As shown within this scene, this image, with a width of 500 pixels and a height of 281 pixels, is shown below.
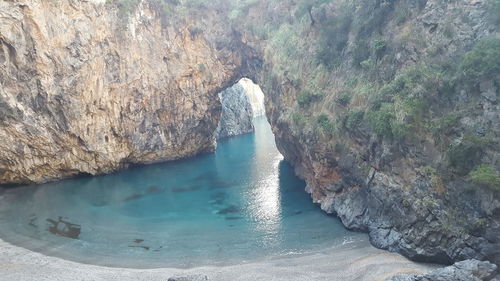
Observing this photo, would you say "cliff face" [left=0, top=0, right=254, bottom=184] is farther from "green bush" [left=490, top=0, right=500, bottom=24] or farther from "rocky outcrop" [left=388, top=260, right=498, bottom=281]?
"rocky outcrop" [left=388, top=260, right=498, bottom=281]

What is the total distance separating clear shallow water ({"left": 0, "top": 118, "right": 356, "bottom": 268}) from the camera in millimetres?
24953

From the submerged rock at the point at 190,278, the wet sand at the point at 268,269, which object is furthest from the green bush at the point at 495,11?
the submerged rock at the point at 190,278

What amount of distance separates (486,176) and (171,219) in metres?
22.9

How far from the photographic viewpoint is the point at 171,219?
31344mm

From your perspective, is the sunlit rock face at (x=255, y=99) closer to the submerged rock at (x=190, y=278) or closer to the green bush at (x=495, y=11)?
the green bush at (x=495, y=11)

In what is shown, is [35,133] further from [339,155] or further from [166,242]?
[339,155]

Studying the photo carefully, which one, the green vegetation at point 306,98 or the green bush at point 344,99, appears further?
the green vegetation at point 306,98

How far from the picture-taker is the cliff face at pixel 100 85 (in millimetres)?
39094

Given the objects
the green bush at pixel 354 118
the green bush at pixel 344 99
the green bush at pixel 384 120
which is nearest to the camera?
the green bush at pixel 384 120

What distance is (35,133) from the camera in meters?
40.6

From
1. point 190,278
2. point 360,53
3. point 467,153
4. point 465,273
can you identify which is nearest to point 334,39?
point 360,53

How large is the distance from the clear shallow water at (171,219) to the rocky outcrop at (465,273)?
25.1 feet

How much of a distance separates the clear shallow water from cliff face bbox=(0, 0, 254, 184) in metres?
3.98

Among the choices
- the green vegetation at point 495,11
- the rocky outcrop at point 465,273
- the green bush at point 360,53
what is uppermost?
the green vegetation at point 495,11
